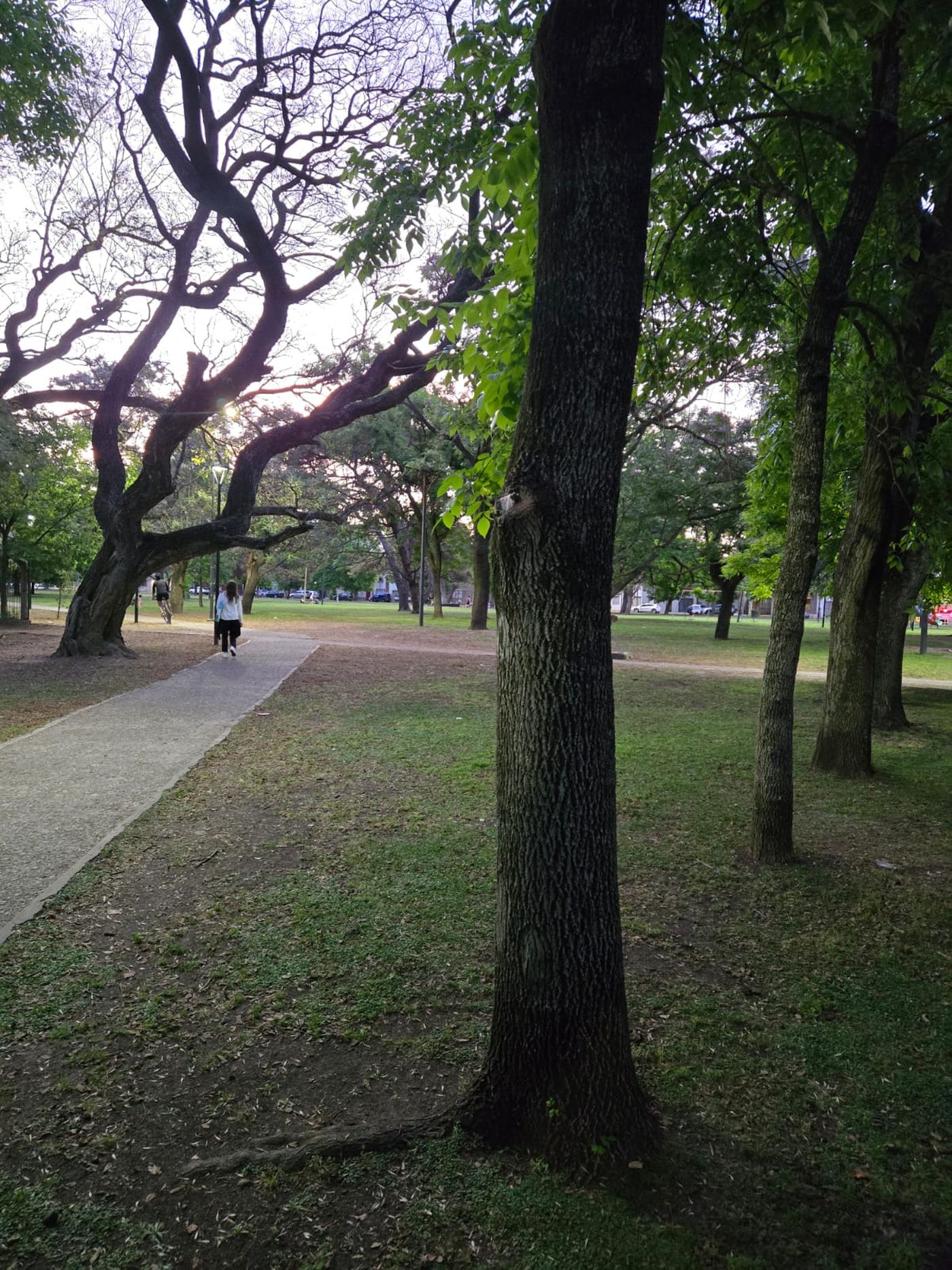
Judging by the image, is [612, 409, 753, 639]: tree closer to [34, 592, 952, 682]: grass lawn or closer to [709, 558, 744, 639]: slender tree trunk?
[34, 592, 952, 682]: grass lawn

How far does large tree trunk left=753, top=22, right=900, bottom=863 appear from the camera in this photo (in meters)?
4.89

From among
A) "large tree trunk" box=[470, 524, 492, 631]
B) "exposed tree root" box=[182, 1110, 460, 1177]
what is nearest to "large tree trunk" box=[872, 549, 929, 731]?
"exposed tree root" box=[182, 1110, 460, 1177]

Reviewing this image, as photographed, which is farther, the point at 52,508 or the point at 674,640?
the point at 674,640

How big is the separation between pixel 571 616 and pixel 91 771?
19.7 ft

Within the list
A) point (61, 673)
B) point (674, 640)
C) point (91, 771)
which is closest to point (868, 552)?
point (91, 771)

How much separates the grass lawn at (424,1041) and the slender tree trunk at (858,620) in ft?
5.43

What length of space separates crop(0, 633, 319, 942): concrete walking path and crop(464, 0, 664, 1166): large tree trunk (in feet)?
9.37

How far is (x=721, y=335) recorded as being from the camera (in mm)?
6156

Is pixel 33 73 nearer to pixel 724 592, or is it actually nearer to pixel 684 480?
pixel 684 480

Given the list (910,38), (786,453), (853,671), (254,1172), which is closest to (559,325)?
(254,1172)

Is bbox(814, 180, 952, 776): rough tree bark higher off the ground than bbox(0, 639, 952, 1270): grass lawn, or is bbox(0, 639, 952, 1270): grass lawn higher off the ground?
bbox(814, 180, 952, 776): rough tree bark

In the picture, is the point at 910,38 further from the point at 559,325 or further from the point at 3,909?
the point at 3,909

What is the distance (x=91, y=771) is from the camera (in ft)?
23.1

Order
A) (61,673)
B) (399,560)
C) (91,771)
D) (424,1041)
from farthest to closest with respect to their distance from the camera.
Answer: (399,560), (61,673), (91,771), (424,1041)
